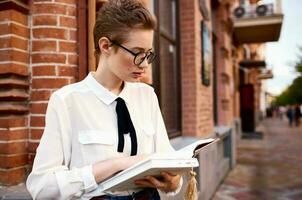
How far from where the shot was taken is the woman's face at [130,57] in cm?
144

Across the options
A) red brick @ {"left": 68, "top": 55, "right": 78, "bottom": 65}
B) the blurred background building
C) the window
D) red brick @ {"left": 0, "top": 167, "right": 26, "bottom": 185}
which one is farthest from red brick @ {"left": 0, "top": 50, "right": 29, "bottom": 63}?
the window

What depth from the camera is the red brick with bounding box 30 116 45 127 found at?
8.67ft

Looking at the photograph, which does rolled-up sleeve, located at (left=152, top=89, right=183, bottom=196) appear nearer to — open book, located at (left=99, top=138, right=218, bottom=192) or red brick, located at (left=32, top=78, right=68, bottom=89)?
open book, located at (left=99, top=138, right=218, bottom=192)

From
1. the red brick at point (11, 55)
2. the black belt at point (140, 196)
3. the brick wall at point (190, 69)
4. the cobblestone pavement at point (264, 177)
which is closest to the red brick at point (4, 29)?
the red brick at point (11, 55)

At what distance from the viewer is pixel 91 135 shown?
4.68 feet

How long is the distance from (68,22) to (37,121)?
742 millimetres

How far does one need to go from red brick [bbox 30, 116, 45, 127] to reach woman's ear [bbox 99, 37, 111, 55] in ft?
4.35

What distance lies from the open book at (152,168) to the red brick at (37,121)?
1.41 m

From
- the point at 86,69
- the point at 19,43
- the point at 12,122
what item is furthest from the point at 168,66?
the point at 12,122

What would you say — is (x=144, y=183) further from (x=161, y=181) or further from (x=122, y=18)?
(x=122, y=18)

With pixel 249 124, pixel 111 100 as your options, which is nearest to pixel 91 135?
pixel 111 100

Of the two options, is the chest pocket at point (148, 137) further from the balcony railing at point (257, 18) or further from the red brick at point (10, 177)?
the balcony railing at point (257, 18)

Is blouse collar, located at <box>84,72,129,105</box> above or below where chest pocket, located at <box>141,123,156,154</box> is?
above

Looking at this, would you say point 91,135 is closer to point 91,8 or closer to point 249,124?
point 91,8
